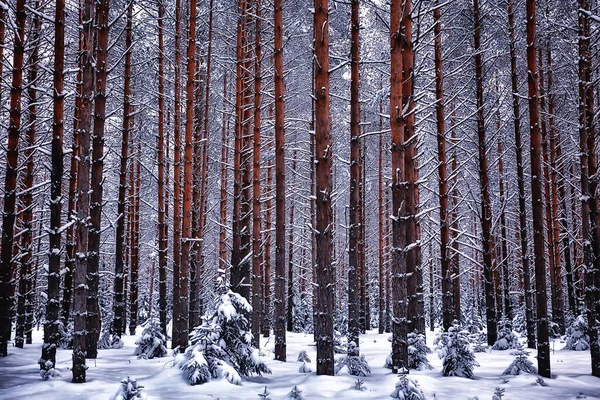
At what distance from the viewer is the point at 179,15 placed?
1278 centimetres

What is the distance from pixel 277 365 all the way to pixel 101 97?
22.4 feet

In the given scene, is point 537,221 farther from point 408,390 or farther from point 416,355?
point 408,390

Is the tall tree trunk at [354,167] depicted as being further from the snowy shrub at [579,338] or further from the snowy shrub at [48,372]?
the snowy shrub at [579,338]

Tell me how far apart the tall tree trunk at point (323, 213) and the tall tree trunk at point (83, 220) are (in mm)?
3720

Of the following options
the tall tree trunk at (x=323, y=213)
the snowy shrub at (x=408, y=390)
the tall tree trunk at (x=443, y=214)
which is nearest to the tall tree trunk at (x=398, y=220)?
the snowy shrub at (x=408, y=390)

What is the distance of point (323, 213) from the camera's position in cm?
766

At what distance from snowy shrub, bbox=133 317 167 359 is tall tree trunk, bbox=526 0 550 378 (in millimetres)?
9039

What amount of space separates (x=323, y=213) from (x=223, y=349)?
3069 millimetres

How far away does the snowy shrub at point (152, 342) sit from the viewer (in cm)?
1199

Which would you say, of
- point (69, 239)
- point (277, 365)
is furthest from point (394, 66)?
point (69, 239)

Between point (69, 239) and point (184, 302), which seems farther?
point (69, 239)

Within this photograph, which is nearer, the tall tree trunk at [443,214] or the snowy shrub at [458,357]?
the snowy shrub at [458,357]

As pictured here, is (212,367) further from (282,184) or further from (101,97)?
(101,97)

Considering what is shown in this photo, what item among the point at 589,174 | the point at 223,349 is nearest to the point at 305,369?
the point at 223,349
